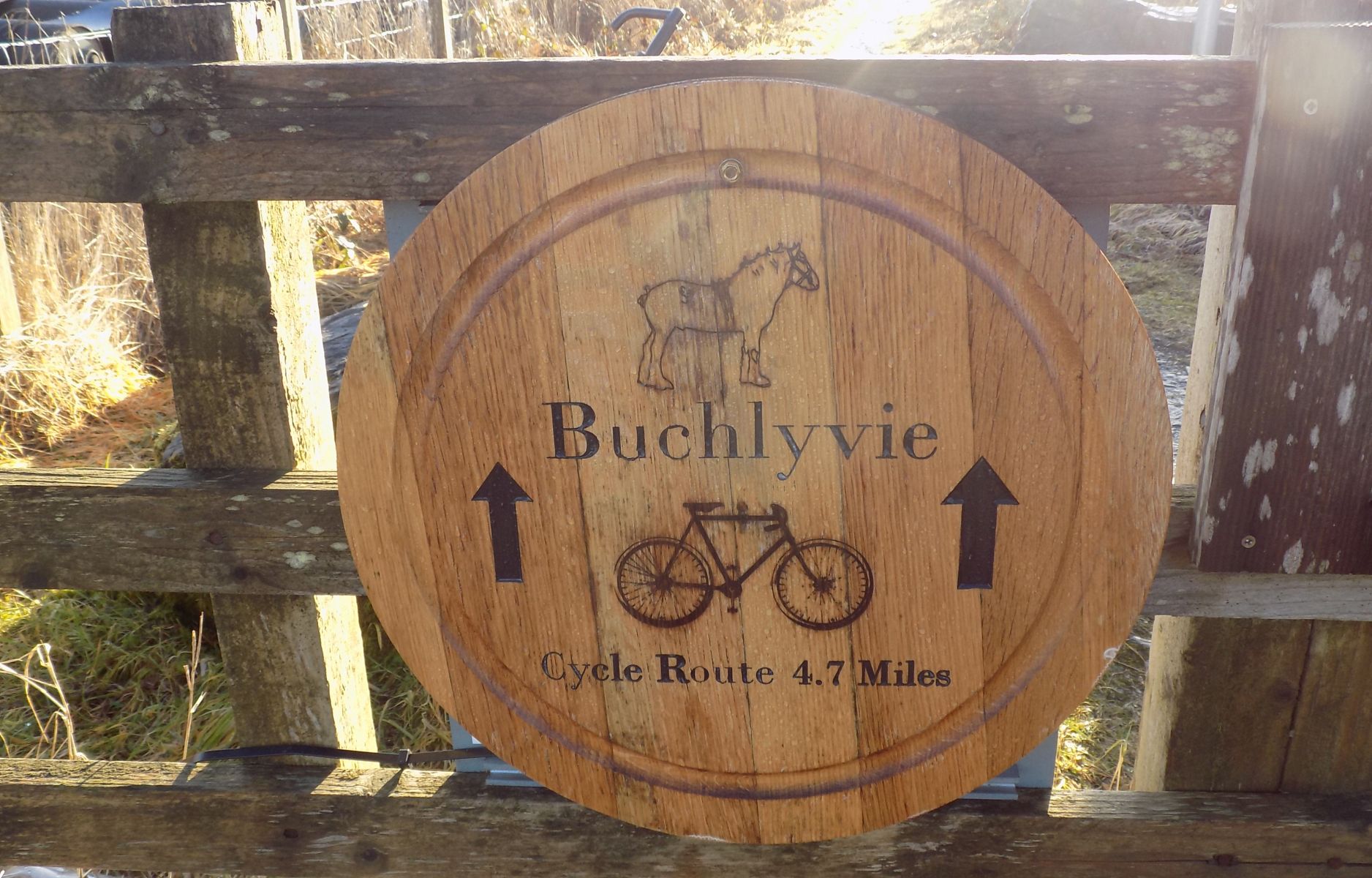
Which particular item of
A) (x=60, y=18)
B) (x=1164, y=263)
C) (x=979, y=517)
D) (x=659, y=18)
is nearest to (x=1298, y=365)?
(x=979, y=517)

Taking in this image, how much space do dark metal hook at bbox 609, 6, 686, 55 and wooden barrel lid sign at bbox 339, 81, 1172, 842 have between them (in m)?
0.26

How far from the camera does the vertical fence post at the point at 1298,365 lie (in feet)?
3.99

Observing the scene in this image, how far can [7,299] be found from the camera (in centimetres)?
534

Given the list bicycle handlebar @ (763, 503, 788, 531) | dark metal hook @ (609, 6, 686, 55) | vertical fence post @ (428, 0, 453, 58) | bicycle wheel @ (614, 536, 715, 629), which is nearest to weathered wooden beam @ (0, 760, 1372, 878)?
bicycle wheel @ (614, 536, 715, 629)

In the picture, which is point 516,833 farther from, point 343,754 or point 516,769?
point 343,754

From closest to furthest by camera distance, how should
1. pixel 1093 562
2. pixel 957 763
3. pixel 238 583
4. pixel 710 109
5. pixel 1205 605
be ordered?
pixel 710 109, pixel 1093 562, pixel 957 763, pixel 1205 605, pixel 238 583

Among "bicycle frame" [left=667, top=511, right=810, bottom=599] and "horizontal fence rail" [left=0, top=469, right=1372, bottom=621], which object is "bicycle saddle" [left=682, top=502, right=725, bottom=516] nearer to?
"bicycle frame" [left=667, top=511, right=810, bottom=599]

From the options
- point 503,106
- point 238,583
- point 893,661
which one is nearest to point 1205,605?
point 893,661

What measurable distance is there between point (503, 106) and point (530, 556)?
0.58 metres

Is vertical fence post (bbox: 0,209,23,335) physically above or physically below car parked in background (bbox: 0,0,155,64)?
below

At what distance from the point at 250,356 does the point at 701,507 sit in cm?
73

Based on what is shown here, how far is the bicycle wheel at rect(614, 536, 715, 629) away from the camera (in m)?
1.30

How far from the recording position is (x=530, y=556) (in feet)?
4.32

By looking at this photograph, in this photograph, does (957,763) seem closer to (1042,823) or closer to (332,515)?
(1042,823)
